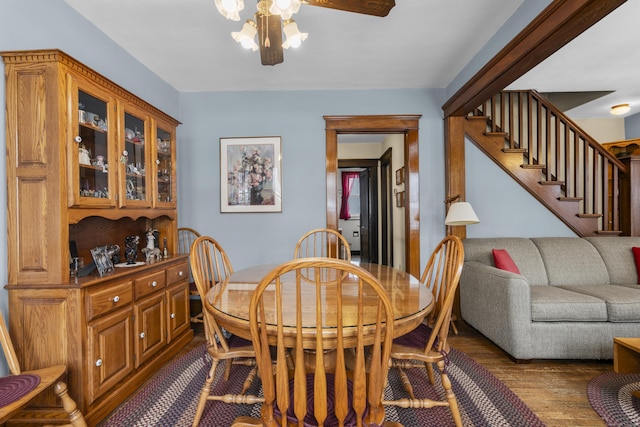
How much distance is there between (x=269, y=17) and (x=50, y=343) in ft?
6.59

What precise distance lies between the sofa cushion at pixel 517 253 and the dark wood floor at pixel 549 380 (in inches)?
29.7

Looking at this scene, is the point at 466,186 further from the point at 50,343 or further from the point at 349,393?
the point at 50,343

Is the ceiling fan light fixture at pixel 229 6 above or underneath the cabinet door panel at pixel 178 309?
above

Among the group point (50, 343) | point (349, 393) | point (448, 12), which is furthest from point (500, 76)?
point (50, 343)

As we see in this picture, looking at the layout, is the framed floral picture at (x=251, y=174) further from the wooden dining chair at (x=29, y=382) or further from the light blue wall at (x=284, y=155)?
the wooden dining chair at (x=29, y=382)

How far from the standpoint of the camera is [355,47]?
2.57 metres

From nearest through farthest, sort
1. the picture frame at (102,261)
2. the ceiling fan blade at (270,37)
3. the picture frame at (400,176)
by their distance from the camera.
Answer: the ceiling fan blade at (270,37), the picture frame at (102,261), the picture frame at (400,176)

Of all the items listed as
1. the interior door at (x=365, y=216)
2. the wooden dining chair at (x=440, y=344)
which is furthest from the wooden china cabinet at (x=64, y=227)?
the interior door at (x=365, y=216)

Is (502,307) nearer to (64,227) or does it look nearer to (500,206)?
(500,206)

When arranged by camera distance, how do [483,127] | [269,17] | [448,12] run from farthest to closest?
[483,127]
[448,12]
[269,17]

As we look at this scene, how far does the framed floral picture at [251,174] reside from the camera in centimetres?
345

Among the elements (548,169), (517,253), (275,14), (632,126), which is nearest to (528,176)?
(548,169)

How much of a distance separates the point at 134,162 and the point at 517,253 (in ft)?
11.3

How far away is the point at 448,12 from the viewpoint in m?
2.12
